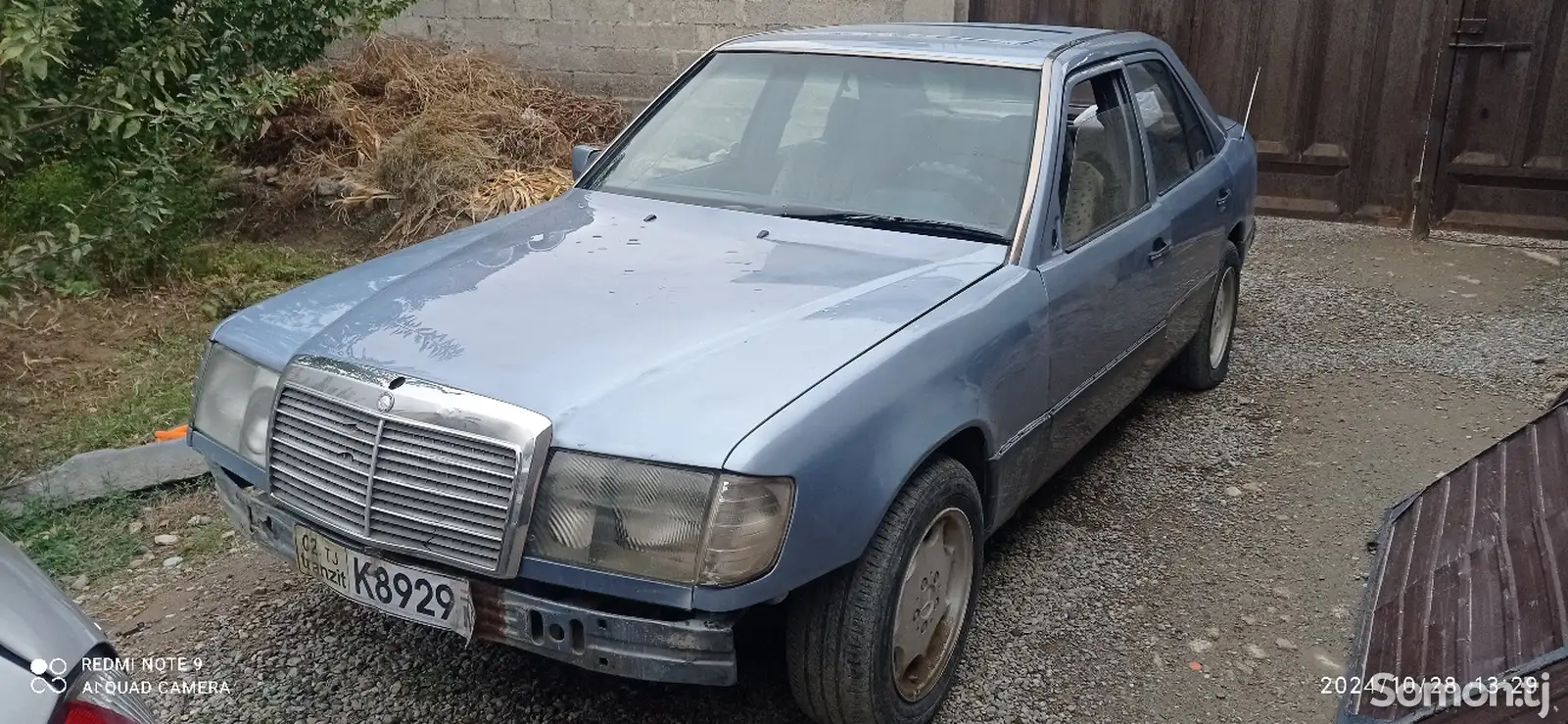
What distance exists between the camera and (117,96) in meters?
4.41

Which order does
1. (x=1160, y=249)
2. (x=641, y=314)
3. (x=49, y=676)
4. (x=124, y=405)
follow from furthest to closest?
(x=124, y=405)
(x=1160, y=249)
(x=641, y=314)
(x=49, y=676)

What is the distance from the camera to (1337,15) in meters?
7.57

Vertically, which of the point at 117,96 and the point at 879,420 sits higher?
the point at 117,96

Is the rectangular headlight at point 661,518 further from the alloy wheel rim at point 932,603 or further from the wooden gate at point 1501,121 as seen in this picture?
the wooden gate at point 1501,121

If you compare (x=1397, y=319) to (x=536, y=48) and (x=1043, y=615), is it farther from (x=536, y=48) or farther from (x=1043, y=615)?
(x=536, y=48)

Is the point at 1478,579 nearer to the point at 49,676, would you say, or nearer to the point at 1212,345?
the point at 1212,345

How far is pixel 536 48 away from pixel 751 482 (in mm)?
7548

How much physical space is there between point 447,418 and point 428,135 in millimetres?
5756

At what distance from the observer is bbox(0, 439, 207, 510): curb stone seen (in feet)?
12.9

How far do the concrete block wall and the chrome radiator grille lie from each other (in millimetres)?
6364

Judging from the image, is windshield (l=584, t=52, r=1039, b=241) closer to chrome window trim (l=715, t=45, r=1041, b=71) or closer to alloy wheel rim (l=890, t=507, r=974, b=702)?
chrome window trim (l=715, t=45, r=1041, b=71)

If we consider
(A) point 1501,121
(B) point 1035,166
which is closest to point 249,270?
(B) point 1035,166

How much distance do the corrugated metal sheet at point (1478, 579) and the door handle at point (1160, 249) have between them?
118cm

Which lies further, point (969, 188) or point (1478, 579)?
point (969, 188)
